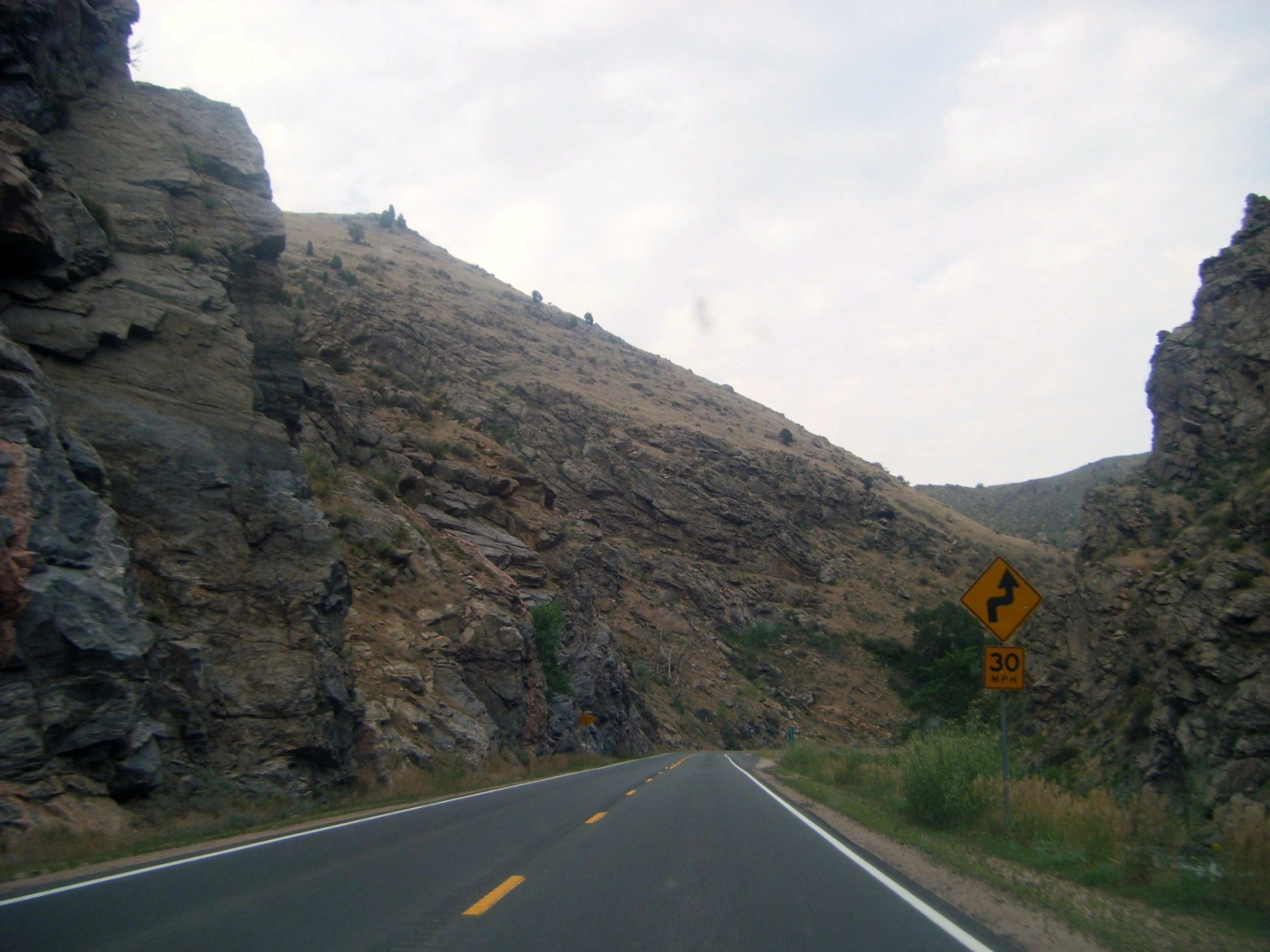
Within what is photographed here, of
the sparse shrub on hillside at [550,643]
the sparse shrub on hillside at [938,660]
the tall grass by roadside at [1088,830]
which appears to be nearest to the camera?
the tall grass by roadside at [1088,830]

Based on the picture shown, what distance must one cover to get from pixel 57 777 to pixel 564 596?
30129 millimetres

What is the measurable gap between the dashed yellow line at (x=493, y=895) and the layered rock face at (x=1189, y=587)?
44.2 feet

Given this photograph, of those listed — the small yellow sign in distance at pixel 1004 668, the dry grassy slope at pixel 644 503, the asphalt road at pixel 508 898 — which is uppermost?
the dry grassy slope at pixel 644 503

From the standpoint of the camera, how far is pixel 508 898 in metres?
7.42

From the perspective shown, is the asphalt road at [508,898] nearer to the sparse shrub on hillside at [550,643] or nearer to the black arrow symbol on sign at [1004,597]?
the black arrow symbol on sign at [1004,597]

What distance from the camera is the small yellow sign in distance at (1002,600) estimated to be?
437 inches

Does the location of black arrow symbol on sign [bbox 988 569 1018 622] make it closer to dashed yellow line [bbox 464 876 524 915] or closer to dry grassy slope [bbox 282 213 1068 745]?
dashed yellow line [bbox 464 876 524 915]

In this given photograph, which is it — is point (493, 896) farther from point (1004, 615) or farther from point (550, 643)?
point (550, 643)

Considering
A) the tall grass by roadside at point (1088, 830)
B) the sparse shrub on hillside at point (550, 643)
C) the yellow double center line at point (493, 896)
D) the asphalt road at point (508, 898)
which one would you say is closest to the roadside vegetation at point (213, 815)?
the asphalt road at point (508, 898)

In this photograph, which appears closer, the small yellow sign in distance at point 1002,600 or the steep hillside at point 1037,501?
the small yellow sign in distance at point 1002,600

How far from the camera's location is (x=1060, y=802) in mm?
11039

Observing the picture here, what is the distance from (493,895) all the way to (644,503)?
57.7m

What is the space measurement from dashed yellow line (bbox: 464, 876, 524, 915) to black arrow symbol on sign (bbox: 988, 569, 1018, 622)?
22.5 feet

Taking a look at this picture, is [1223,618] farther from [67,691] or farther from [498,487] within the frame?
[498,487]
